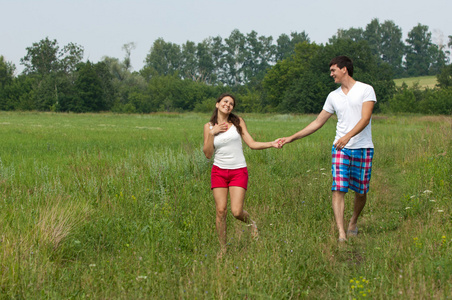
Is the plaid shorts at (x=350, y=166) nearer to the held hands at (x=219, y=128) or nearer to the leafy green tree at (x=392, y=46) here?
the held hands at (x=219, y=128)

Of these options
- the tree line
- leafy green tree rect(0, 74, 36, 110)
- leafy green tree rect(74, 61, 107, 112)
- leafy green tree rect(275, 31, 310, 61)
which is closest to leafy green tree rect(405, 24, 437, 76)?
the tree line

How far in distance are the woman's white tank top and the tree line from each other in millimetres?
60582

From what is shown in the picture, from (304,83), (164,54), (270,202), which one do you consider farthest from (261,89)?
(270,202)

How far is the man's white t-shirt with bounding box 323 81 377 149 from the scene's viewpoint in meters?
5.79

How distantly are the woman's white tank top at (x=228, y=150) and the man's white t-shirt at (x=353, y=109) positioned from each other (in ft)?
4.49

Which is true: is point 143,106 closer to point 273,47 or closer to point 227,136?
point 273,47

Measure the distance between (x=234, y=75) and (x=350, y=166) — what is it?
121 meters

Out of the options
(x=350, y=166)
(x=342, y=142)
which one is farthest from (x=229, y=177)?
(x=350, y=166)

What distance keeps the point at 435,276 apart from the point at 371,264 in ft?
2.07

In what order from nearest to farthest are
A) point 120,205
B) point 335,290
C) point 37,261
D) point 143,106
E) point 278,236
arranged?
point 335,290
point 37,261
point 278,236
point 120,205
point 143,106

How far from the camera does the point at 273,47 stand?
129375 mm

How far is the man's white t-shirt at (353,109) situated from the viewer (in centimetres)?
579

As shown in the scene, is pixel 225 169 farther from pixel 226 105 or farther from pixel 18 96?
pixel 18 96

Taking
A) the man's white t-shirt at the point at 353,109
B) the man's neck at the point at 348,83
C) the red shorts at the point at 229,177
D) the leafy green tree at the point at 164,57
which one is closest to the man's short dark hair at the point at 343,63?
the man's neck at the point at 348,83
